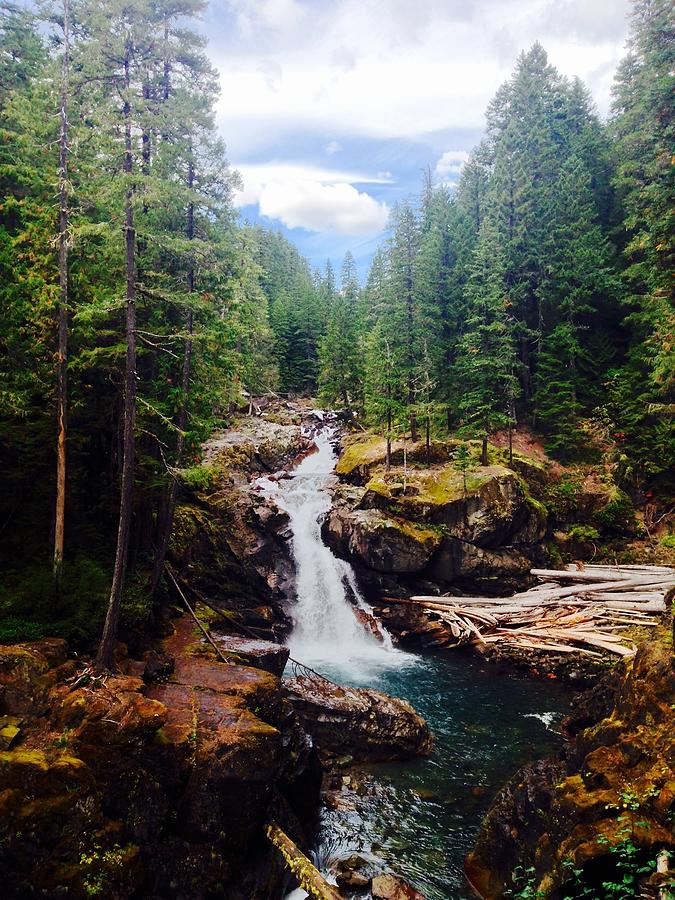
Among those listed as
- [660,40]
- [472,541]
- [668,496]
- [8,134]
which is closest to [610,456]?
[668,496]

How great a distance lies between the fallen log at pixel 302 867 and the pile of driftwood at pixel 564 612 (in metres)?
13.8

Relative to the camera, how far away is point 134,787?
8.38 meters

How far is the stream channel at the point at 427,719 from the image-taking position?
1043 centimetres

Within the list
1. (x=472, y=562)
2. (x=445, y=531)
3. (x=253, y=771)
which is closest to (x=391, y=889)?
(x=253, y=771)

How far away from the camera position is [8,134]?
1656 cm

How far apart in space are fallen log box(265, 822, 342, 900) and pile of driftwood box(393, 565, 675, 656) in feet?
45.3

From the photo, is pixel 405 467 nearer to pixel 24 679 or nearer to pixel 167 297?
pixel 167 297

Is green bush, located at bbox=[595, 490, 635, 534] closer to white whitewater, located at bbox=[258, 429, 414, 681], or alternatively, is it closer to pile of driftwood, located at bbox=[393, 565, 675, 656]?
pile of driftwood, located at bbox=[393, 565, 675, 656]

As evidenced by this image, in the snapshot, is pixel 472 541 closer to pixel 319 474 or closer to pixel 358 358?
pixel 319 474

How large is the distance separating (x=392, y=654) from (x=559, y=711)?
7.12 meters

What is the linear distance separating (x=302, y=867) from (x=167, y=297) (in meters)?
12.9

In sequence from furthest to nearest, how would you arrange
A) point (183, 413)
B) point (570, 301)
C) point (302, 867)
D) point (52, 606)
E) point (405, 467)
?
1. point (570, 301)
2. point (405, 467)
3. point (183, 413)
4. point (52, 606)
5. point (302, 867)

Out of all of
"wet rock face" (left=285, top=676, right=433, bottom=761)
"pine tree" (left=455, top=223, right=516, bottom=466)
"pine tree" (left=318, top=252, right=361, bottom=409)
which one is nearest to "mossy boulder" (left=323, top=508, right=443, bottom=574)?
"pine tree" (left=455, top=223, right=516, bottom=466)

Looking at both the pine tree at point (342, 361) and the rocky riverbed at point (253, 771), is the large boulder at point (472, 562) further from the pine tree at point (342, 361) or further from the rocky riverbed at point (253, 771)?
the pine tree at point (342, 361)
